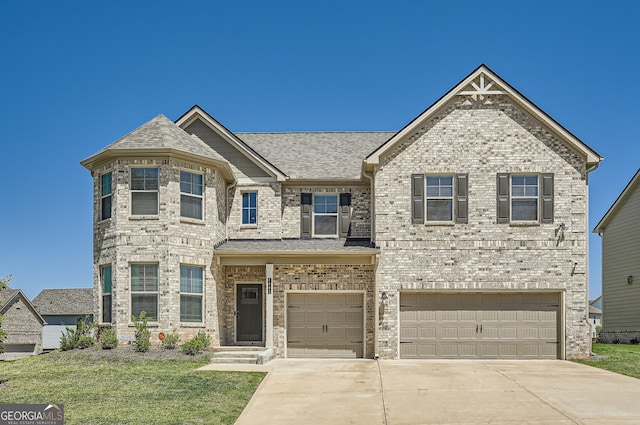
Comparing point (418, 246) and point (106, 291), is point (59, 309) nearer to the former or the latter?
point (106, 291)

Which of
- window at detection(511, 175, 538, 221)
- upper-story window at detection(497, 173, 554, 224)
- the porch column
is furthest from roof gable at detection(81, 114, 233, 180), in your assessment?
window at detection(511, 175, 538, 221)

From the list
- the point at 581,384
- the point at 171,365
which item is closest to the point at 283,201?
the point at 171,365

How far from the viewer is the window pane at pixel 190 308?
1973 cm

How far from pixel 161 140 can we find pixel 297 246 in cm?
535

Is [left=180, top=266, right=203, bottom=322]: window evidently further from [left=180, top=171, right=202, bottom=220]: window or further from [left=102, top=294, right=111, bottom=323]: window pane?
[left=102, top=294, right=111, bottom=323]: window pane

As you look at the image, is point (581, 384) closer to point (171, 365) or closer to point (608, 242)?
point (171, 365)

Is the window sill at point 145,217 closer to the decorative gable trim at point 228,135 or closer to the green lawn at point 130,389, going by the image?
the green lawn at point 130,389

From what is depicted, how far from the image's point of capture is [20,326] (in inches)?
2071

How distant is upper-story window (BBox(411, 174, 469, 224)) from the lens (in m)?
20.2

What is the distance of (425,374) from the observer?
16.3 meters

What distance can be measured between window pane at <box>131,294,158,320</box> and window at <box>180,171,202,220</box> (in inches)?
103

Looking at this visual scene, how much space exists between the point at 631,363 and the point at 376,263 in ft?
25.2

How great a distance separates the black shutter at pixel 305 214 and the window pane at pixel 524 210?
6685mm

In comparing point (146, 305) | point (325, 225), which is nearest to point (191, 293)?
point (146, 305)
